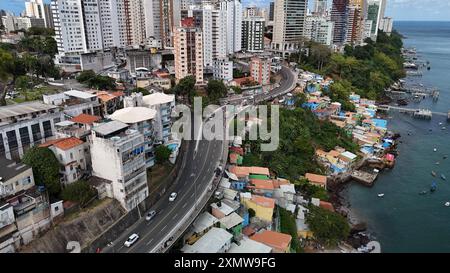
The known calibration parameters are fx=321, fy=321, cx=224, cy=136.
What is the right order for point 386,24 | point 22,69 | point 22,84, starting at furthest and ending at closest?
point 386,24
point 22,69
point 22,84

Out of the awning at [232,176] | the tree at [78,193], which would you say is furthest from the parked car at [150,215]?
the awning at [232,176]

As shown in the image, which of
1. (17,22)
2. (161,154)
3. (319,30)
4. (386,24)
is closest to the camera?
(161,154)

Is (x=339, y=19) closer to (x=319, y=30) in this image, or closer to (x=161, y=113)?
(x=319, y=30)

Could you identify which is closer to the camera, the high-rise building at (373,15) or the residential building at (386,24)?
the high-rise building at (373,15)

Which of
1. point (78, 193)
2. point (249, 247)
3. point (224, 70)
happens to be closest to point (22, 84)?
point (78, 193)

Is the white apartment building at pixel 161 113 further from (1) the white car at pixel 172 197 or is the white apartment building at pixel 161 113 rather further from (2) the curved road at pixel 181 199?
(1) the white car at pixel 172 197

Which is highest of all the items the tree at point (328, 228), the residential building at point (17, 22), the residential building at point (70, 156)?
the residential building at point (17, 22)

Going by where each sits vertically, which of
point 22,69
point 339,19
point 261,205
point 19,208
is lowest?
point 261,205

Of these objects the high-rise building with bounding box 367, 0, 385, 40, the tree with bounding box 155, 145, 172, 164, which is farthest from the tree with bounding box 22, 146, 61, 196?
the high-rise building with bounding box 367, 0, 385, 40
